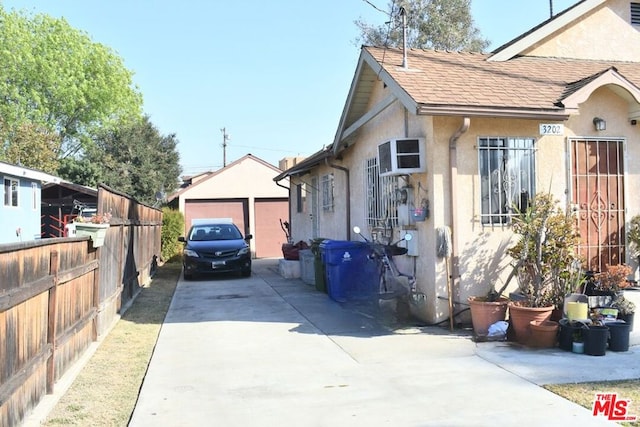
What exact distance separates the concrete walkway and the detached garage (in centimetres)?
1599

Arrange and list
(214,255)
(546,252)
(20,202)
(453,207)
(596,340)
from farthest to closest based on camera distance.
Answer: (20,202), (214,255), (453,207), (546,252), (596,340)

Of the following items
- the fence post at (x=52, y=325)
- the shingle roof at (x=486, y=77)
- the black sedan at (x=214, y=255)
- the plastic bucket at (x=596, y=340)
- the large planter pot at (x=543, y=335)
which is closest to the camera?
the fence post at (x=52, y=325)

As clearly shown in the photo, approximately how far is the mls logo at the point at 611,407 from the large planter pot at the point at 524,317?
1978 mm

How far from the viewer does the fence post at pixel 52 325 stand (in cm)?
512

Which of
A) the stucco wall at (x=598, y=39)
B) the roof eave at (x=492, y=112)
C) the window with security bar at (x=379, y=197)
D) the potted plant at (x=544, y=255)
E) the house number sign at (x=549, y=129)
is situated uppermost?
the stucco wall at (x=598, y=39)

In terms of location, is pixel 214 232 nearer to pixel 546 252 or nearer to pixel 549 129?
pixel 549 129

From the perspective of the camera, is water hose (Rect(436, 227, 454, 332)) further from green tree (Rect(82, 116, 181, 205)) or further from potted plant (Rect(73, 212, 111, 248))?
green tree (Rect(82, 116, 181, 205))

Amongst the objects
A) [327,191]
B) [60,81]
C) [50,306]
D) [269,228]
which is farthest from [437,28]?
[60,81]

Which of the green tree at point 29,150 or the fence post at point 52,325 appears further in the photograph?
the green tree at point 29,150

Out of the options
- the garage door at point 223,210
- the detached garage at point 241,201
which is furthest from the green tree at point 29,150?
the garage door at point 223,210

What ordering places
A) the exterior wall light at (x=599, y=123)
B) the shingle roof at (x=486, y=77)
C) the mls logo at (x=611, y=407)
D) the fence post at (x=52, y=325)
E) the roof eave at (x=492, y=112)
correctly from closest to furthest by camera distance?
A: the mls logo at (x=611, y=407), the fence post at (x=52, y=325), the roof eave at (x=492, y=112), the shingle roof at (x=486, y=77), the exterior wall light at (x=599, y=123)

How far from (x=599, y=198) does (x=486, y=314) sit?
3090 millimetres

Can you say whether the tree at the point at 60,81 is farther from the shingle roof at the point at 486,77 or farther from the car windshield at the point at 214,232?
the shingle roof at the point at 486,77

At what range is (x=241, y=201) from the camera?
25.1 meters
